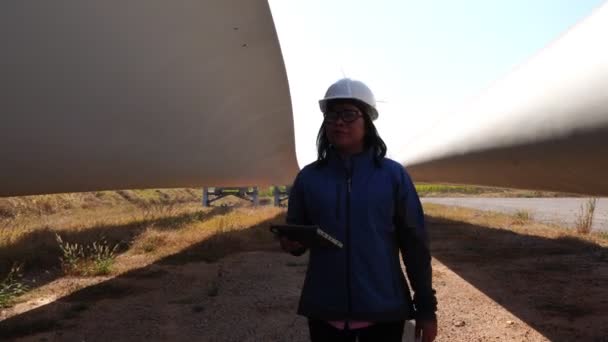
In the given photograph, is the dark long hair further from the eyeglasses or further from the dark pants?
the dark pants

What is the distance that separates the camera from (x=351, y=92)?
5.50 ft

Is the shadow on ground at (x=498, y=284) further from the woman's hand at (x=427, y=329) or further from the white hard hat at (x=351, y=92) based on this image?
the white hard hat at (x=351, y=92)

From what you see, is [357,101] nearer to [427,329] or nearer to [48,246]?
[427,329]

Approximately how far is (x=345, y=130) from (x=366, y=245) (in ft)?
1.40

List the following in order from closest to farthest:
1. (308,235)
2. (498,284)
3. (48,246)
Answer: (308,235), (498,284), (48,246)

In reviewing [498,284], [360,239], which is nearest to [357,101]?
[360,239]

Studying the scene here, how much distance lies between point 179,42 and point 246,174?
481cm

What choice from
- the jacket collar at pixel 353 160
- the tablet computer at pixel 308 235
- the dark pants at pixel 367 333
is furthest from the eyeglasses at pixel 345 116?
the dark pants at pixel 367 333

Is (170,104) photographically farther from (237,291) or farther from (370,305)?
(370,305)

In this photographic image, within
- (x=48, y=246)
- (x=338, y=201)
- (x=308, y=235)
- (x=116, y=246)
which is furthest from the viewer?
(x=48, y=246)

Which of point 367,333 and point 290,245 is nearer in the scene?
point 367,333

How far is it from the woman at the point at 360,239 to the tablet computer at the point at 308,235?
0.26ft

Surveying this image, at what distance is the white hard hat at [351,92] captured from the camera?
1.68m

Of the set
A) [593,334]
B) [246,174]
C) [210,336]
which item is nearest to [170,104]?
[210,336]
